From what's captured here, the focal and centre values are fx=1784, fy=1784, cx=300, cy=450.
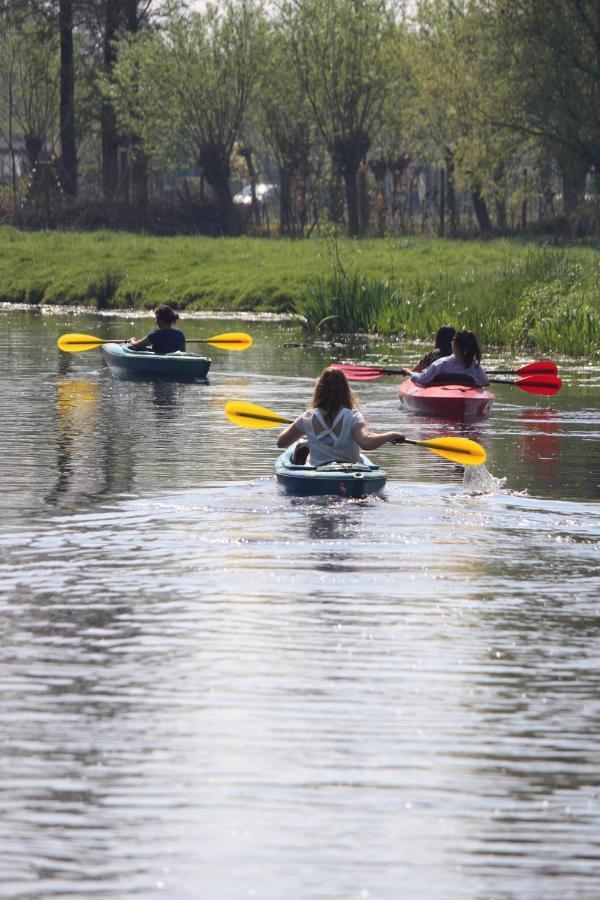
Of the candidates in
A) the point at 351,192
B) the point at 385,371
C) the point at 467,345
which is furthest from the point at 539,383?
the point at 351,192

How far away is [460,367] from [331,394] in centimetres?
622

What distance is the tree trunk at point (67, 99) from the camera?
51438 millimetres

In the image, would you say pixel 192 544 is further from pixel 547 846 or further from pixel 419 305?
pixel 419 305

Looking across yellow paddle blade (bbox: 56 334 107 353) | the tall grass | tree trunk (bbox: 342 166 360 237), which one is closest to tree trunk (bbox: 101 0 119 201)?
tree trunk (bbox: 342 166 360 237)

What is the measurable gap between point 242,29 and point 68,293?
16.6 meters

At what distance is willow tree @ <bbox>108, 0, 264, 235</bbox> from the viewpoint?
171ft

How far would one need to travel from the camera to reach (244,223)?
5178 centimetres

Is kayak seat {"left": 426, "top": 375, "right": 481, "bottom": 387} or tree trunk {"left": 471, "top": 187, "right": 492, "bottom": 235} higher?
tree trunk {"left": 471, "top": 187, "right": 492, "bottom": 235}

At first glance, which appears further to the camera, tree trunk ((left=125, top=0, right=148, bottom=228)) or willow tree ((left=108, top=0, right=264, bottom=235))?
willow tree ((left=108, top=0, right=264, bottom=235))

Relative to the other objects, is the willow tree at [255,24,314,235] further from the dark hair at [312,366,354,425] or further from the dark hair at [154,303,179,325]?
the dark hair at [312,366,354,425]

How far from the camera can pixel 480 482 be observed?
13.2 metres

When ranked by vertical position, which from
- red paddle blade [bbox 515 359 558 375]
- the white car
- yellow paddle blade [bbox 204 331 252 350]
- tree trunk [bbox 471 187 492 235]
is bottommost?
red paddle blade [bbox 515 359 558 375]

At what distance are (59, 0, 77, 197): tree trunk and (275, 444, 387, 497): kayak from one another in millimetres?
41541

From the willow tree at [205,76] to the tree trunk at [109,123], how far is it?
741 mm
